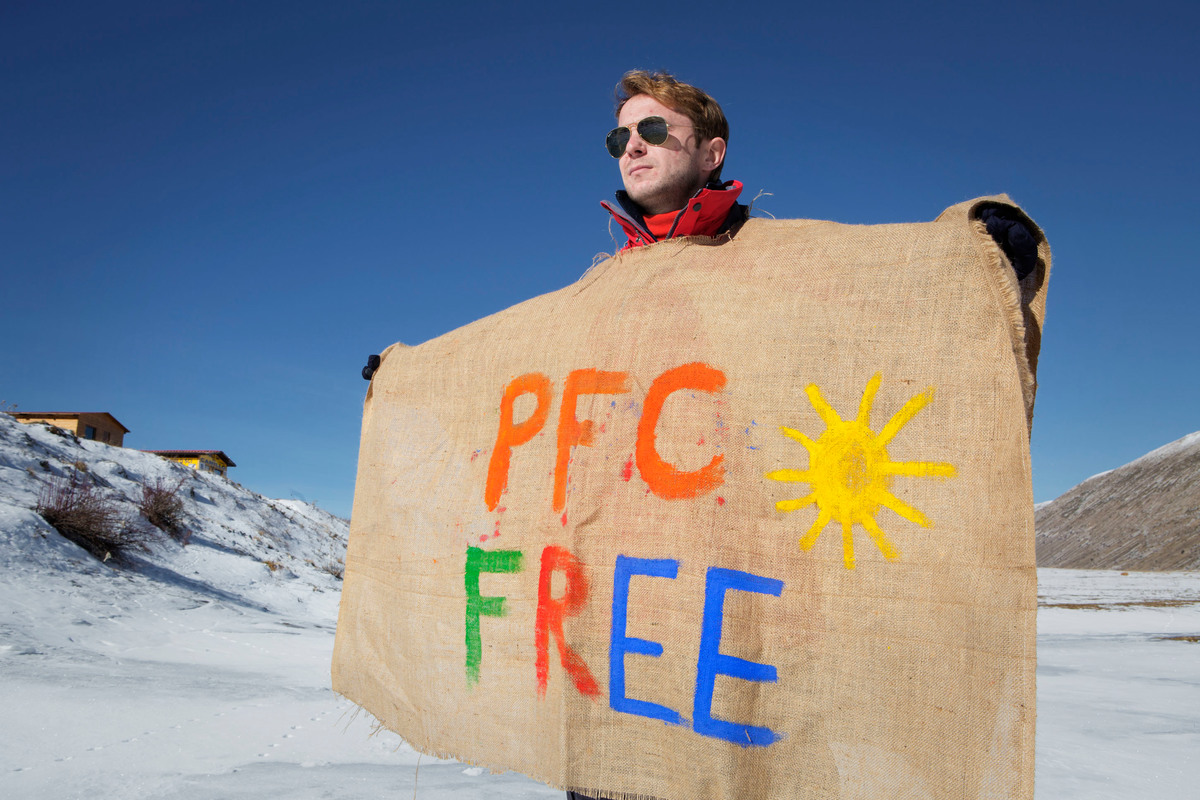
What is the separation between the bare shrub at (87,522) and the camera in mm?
5898

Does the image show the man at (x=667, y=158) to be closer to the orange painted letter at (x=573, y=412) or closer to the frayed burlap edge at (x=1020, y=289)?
the orange painted letter at (x=573, y=412)

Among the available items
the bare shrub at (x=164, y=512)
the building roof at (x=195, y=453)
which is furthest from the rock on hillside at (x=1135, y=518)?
the building roof at (x=195, y=453)

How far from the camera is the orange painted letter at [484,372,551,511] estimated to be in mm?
1541

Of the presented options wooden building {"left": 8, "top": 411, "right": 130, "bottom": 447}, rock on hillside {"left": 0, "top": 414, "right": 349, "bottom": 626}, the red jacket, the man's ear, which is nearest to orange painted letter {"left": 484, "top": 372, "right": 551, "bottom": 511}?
the red jacket

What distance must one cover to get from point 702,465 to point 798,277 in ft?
1.34

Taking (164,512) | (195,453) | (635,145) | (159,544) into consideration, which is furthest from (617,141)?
(195,453)

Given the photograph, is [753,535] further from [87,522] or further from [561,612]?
[87,522]

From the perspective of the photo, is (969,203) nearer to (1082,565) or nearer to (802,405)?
(802,405)

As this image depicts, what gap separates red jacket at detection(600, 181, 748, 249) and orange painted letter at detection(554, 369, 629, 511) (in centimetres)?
40

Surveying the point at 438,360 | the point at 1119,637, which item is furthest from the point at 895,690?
the point at 1119,637

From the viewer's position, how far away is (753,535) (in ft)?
3.99

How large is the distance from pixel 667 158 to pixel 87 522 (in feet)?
21.6

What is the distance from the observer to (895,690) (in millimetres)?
1088

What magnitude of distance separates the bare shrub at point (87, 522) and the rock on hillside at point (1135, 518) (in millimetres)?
38624
